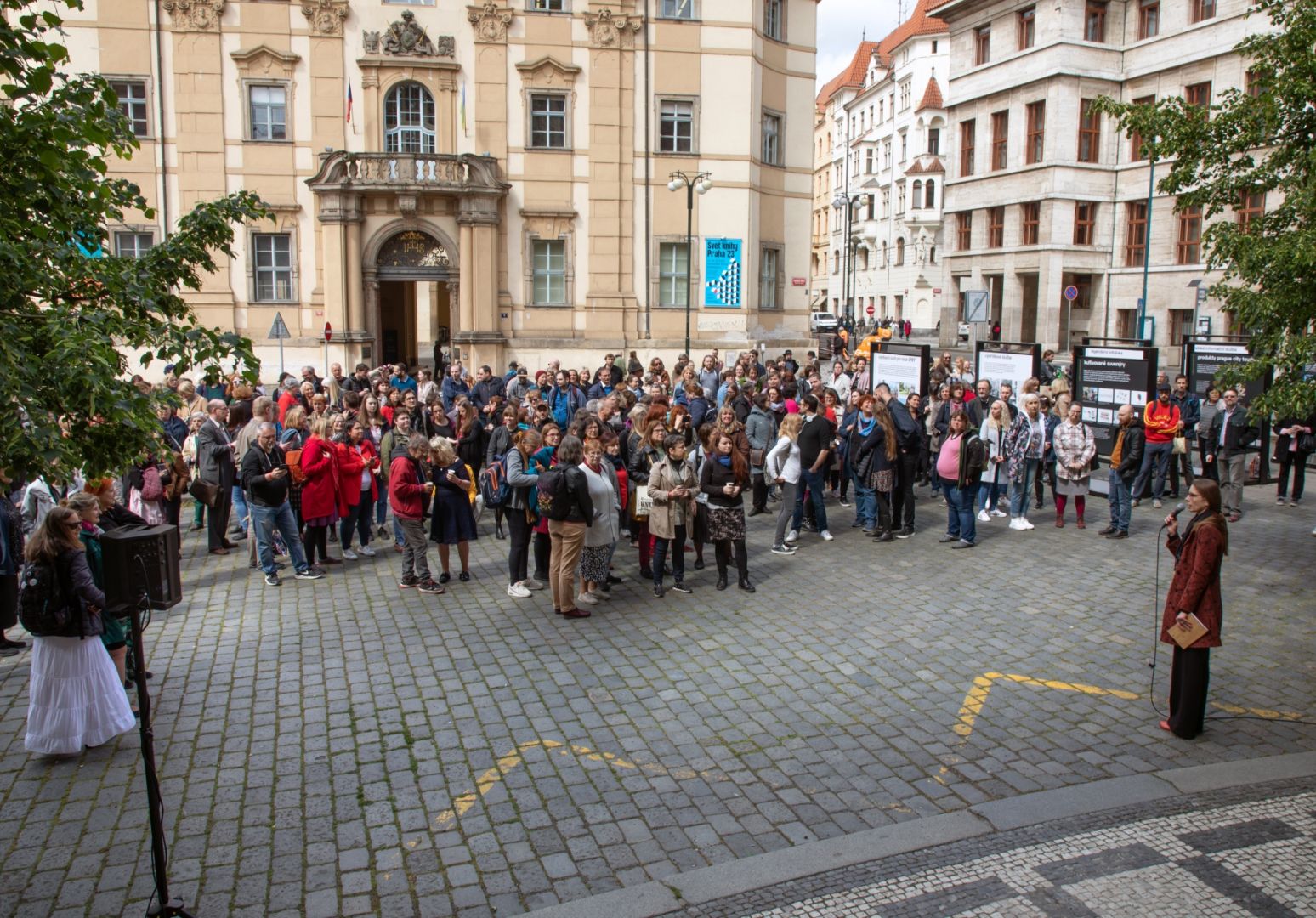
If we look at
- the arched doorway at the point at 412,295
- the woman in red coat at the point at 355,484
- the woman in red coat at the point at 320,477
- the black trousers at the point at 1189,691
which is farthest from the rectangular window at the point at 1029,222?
the black trousers at the point at 1189,691

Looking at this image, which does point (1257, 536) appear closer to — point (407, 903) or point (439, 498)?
point (439, 498)

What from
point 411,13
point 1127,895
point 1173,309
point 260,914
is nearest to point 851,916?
point 1127,895

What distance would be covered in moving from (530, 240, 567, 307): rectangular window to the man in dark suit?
19.3 m

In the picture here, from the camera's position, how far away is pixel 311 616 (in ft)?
34.5

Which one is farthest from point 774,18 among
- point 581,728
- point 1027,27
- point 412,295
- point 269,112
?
point 581,728

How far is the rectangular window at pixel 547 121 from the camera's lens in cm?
3155

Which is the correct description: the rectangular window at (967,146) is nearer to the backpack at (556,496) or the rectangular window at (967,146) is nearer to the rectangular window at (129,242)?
the rectangular window at (129,242)

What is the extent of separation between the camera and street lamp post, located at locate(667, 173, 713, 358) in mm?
27828

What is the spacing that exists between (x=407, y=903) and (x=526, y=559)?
6.12 metres

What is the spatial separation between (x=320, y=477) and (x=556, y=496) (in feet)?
11.4

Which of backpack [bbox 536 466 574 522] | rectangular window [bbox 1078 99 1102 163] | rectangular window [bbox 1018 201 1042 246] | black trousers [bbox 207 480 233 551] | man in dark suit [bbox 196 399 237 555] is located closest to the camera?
backpack [bbox 536 466 574 522]

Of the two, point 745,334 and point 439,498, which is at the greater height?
point 745,334

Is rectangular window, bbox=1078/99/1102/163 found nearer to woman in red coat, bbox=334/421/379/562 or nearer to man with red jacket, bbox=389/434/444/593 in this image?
woman in red coat, bbox=334/421/379/562

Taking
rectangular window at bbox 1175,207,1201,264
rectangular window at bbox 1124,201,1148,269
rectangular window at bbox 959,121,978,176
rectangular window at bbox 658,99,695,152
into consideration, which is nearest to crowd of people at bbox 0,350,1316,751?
rectangular window at bbox 658,99,695,152
